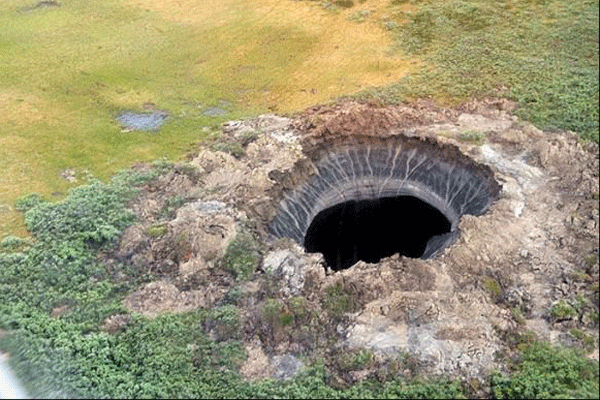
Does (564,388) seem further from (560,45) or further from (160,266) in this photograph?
(560,45)

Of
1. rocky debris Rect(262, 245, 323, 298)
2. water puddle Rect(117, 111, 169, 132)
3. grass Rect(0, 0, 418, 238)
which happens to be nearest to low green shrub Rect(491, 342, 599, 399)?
rocky debris Rect(262, 245, 323, 298)

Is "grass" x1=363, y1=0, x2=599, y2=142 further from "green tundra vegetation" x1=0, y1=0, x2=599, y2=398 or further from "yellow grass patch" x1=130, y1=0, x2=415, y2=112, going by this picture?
"yellow grass patch" x1=130, y1=0, x2=415, y2=112

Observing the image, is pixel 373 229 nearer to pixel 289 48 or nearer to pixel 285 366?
pixel 285 366

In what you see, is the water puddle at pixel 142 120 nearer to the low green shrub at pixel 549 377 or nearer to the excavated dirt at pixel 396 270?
the excavated dirt at pixel 396 270

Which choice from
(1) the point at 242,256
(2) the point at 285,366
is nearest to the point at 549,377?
(2) the point at 285,366

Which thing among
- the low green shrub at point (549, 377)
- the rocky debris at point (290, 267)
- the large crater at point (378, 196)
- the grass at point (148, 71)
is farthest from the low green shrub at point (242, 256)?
the low green shrub at point (549, 377)
